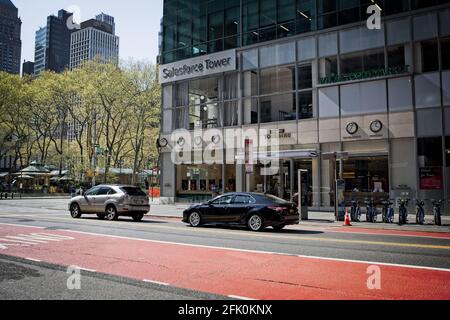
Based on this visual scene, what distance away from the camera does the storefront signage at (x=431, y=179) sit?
21281 mm

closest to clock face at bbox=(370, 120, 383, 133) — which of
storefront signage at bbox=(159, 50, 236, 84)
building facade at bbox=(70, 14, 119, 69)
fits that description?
storefront signage at bbox=(159, 50, 236, 84)

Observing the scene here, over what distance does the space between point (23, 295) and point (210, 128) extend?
24.8m

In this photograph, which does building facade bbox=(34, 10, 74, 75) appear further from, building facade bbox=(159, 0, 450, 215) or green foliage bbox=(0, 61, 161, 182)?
building facade bbox=(159, 0, 450, 215)

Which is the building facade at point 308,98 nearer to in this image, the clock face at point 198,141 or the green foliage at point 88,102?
the clock face at point 198,141

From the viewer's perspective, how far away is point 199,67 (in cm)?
3098

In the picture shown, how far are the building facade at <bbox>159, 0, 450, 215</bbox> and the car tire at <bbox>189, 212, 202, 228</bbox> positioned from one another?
6156 mm

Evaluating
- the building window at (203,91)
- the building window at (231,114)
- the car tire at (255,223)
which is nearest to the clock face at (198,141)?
the building window at (231,114)

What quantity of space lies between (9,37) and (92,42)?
7065 cm

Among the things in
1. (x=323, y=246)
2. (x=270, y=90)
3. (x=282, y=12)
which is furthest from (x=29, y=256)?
(x=282, y=12)

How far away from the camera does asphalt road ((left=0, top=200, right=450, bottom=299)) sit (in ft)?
20.1

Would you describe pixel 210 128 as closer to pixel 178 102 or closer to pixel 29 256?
pixel 178 102

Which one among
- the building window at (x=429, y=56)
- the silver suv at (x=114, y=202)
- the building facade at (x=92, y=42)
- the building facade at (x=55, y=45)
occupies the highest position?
the building facade at (x=55, y=45)

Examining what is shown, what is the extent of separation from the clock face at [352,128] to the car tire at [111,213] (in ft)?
45.5

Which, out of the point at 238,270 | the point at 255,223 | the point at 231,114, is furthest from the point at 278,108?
the point at 238,270
